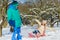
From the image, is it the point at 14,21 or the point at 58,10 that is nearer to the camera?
the point at 14,21

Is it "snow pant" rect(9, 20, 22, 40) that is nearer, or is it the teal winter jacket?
the teal winter jacket

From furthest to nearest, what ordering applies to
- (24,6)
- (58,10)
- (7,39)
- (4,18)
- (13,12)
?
(24,6), (58,10), (4,18), (7,39), (13,12)

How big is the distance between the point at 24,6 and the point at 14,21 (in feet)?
38.0

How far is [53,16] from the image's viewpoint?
1577cm

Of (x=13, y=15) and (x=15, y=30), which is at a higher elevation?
(x=13, y=15)

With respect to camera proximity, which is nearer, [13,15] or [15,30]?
[13,15]

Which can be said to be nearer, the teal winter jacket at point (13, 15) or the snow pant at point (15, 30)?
the teal winter jacket at point (13, 15)

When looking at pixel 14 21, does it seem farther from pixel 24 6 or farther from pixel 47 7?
pixel 24 6

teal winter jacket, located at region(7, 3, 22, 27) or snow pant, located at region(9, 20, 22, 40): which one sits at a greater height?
teal winter jacket, located at region(7, 3, 22, 27)

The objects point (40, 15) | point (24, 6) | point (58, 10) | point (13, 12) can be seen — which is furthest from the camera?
point (24, 6)

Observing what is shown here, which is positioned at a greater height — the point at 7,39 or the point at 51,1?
the point at 51,1

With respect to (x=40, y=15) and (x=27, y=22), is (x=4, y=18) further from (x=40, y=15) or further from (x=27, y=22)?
(x=27, y=22)

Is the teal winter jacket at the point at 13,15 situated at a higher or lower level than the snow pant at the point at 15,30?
higher


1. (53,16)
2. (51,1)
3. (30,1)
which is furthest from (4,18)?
(30,1)
